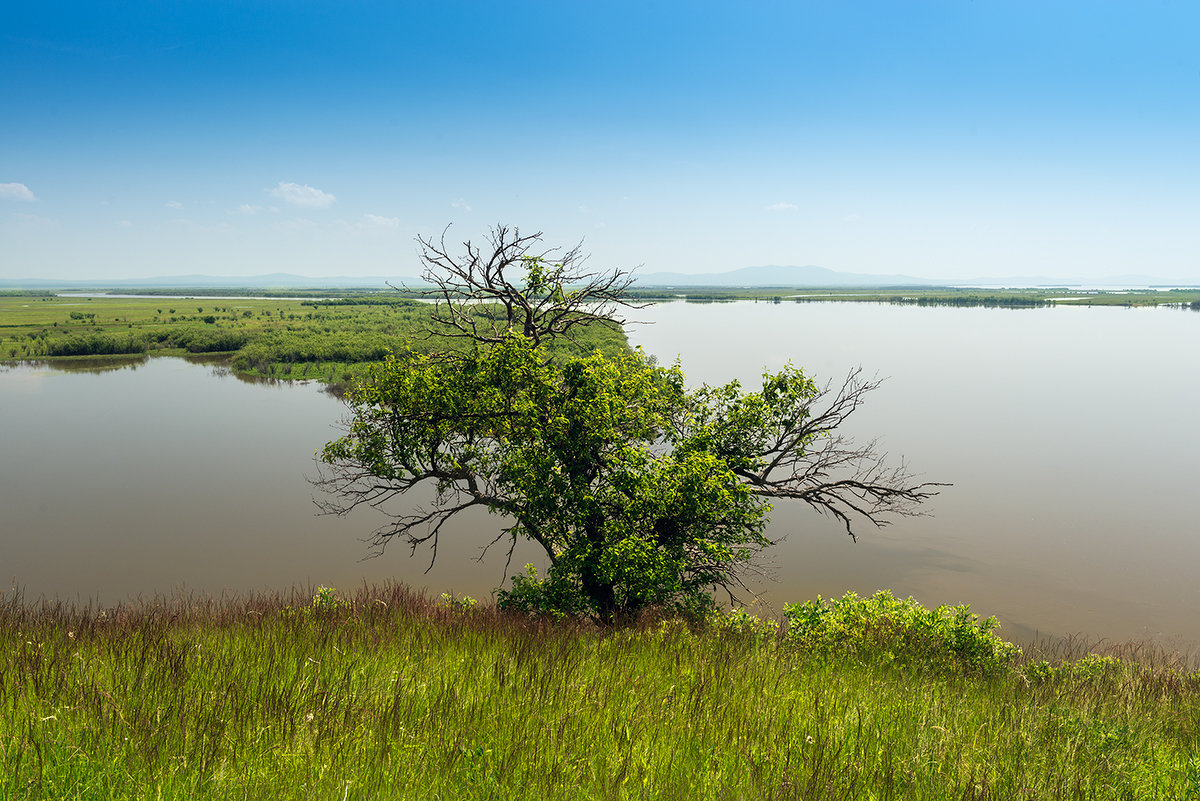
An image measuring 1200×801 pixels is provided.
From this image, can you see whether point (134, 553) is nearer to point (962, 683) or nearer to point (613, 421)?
point (613, 421)

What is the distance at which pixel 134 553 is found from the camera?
21.7 metres

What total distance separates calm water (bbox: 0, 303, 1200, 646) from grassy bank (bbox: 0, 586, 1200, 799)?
19.6ft

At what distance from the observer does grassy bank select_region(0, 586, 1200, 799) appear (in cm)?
305

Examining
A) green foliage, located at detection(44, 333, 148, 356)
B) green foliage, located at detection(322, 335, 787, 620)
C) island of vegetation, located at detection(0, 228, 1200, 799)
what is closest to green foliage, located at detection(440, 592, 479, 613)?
island of vegetation, located at detection(0, 228, 1200, 799)

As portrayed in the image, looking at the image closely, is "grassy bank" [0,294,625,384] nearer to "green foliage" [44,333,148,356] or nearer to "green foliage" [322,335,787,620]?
"green foliage" [44,333,148,356]

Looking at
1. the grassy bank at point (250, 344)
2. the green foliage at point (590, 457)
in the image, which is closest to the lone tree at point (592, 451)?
the green foliage at point (590, 457)

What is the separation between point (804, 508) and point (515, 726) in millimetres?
23583

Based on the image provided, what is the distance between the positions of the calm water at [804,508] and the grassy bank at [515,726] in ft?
19.6

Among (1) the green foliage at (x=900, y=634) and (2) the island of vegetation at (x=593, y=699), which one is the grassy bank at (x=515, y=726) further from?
(1) the green foliage at (x=900, y=634)

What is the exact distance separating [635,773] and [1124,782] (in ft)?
10.1

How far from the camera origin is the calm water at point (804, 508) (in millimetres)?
19188

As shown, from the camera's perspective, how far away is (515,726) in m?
3.67

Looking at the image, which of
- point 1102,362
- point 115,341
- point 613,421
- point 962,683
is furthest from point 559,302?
point 115,341

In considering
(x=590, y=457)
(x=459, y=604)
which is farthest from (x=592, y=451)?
(x=459, y=604)
